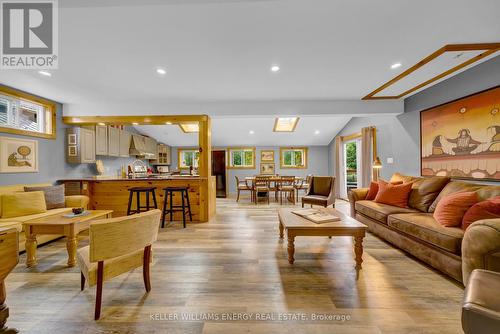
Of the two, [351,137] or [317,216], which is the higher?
[351,137]

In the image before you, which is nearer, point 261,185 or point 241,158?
point 261,185

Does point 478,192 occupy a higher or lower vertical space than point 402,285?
higher

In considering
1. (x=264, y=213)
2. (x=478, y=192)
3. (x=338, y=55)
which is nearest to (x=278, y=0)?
(x=338, y=55)

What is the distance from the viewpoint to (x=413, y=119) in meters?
3.94

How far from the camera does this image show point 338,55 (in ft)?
8.11

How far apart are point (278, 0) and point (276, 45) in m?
0.62

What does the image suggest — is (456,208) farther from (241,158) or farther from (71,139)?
(241,158)

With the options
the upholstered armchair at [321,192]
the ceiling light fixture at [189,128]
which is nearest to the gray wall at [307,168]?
the ceiling light fixture at [189,128]

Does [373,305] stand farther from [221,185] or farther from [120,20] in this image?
[221,185]

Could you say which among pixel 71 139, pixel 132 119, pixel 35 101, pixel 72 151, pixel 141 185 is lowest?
pixel 141 185

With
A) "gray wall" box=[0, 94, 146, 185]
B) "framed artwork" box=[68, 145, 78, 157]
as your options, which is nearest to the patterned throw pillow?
"gray wall" box=[0, 94, 146, 185]

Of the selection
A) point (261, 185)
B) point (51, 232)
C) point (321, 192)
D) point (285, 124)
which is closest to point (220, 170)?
point (261, 185)

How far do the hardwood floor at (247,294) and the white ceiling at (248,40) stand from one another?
102 inches

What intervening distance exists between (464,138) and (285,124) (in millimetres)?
4694
